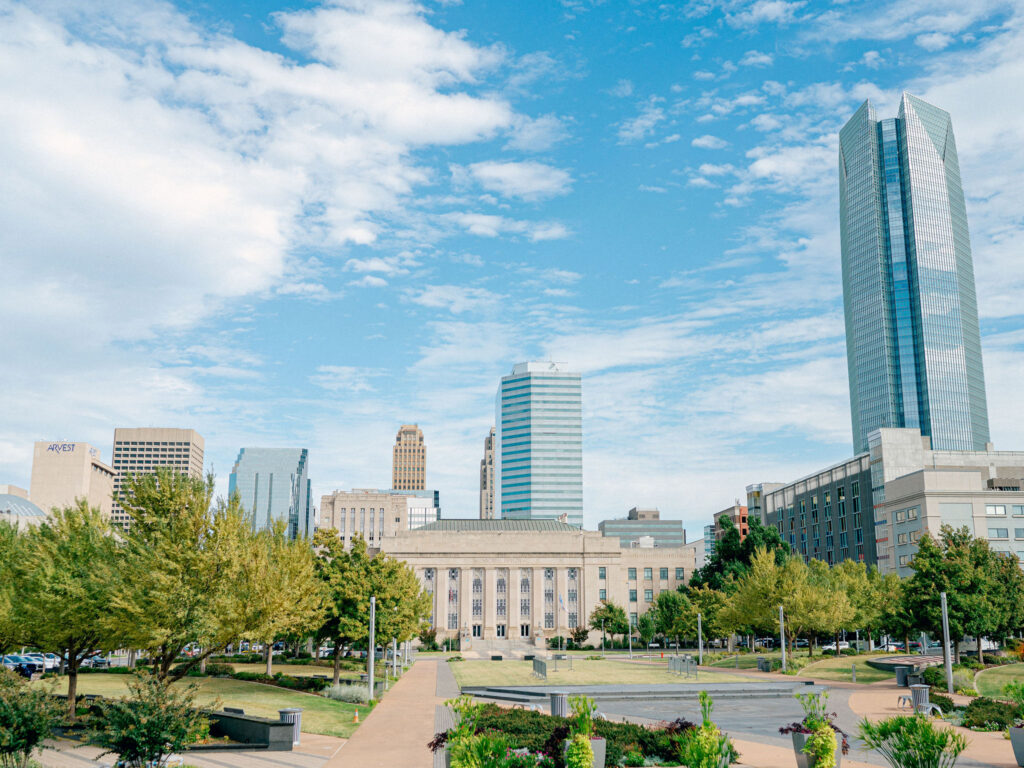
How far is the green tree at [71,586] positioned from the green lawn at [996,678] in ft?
133

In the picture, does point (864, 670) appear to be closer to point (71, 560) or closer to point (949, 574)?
point (949, 574)

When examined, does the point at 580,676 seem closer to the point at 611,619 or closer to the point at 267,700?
the point at 267,700

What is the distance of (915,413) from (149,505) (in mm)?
195322

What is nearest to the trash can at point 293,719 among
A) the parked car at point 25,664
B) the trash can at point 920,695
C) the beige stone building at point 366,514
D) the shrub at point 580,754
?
the shrub at point 580,754

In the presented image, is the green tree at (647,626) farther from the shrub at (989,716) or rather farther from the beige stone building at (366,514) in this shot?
the beige stone building at (366,514)

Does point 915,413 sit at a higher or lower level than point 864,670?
higher

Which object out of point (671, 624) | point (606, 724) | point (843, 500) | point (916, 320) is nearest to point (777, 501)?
point (843, 500)

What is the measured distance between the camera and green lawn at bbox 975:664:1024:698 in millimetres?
41841

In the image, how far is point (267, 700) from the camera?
37.0 meters

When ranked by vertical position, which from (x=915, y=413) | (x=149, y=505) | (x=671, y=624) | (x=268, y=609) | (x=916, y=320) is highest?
(x=916, y=320)

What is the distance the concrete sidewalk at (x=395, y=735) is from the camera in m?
23.2

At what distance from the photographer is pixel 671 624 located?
94.9 m

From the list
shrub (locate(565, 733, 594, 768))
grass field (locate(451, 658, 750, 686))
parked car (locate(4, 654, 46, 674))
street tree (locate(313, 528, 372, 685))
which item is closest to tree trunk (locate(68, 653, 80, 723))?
street tree (locate(313, 528, 372, 685))

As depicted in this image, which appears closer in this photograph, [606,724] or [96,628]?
[606,724]
